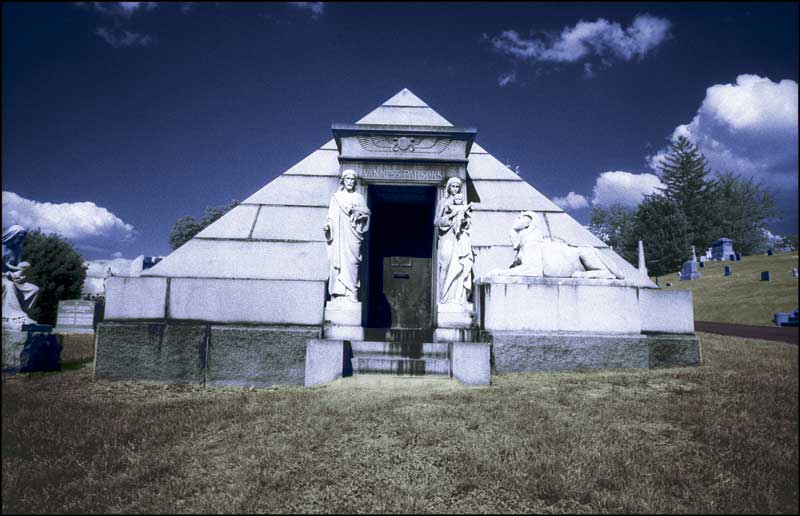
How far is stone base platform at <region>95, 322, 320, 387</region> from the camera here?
6.95 meters

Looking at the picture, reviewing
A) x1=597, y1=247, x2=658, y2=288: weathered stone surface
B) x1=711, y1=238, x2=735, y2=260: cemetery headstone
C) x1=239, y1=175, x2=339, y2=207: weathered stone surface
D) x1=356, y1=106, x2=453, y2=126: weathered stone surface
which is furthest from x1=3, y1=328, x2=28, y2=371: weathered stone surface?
x1=711, y1=238, x2=735, y2=260: cemetery headstone

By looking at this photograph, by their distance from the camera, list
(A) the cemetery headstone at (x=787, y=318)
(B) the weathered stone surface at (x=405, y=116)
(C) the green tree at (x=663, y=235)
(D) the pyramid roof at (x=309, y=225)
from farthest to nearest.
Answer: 1. (C) the green tree at (x=663, y=235)
2. (B) the weathered stone surface at (x=405, y=116)
3. (D) the pyramid roof at (x=309, y=225)
4. (A) the cemetery headstone at (x=787, y=318)

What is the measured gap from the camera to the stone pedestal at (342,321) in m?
7.25

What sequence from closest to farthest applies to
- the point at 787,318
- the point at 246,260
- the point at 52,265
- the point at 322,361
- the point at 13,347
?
the point at 787,318, the point at 322,361, the point at 13,347, the point at 246,260, the point at 52,265

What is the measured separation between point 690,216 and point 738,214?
4129 mm

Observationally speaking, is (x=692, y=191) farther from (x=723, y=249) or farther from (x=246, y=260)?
(x=246, y=260)

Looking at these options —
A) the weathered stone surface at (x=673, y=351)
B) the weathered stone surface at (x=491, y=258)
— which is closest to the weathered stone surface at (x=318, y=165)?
the weathered stone surface at (x=491, y=258)

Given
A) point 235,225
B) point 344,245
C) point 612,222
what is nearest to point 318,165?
point 235,225

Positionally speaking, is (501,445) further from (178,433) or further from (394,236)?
(394,236)

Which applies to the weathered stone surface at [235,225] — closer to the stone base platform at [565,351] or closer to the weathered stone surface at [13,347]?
the weathered stone surface at [13,347]

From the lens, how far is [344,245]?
24.7ft

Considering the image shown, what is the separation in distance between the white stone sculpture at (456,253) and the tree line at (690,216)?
144 feet

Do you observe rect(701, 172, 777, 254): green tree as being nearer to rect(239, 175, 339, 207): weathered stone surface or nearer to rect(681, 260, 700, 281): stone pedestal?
rect(681, 260, 700, 281): stone pedestal

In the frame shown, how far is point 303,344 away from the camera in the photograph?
7.02 meters
